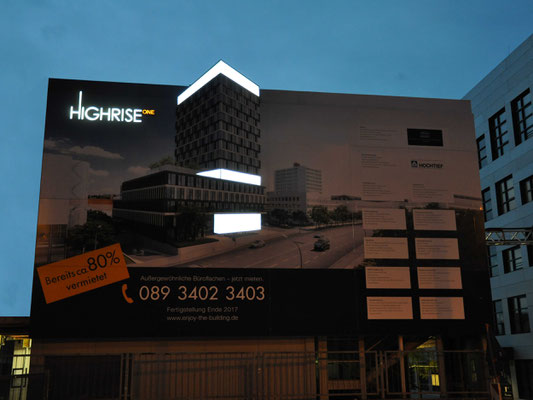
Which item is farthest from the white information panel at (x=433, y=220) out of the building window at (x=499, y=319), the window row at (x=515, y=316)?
the building window at (x=499, y=319)

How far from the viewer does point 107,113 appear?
1563 cm

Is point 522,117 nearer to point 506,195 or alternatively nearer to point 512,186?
point 512,186

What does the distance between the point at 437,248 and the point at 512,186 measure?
18520 millimetres

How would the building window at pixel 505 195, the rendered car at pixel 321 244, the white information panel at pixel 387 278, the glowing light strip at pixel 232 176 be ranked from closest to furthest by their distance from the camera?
the white information panel at pixel 387 278, the rendered car at pixel 321 244, the glowing light strip at pixel 232 176, the building window at pixel 505 195

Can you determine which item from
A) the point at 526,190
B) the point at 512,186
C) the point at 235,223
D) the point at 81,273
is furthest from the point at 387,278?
the point at 512,186

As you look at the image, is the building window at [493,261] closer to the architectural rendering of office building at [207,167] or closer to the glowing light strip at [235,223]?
the glowing light strip at [235,223]

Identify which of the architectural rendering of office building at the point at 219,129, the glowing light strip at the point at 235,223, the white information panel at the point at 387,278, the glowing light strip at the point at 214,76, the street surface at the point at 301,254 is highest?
the glowing light strip at the point at 214,76

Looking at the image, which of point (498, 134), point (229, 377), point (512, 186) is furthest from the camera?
point (498, 134)

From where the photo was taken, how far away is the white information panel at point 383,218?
52.4 ft

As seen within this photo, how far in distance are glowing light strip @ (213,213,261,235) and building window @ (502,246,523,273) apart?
2189cm

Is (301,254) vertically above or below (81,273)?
above

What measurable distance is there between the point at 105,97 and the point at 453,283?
1176 cm

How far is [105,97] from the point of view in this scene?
1573 cm

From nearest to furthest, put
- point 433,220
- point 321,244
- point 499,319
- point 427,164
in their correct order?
point 321,244
point 433,220
point 427,164
point 499,319
